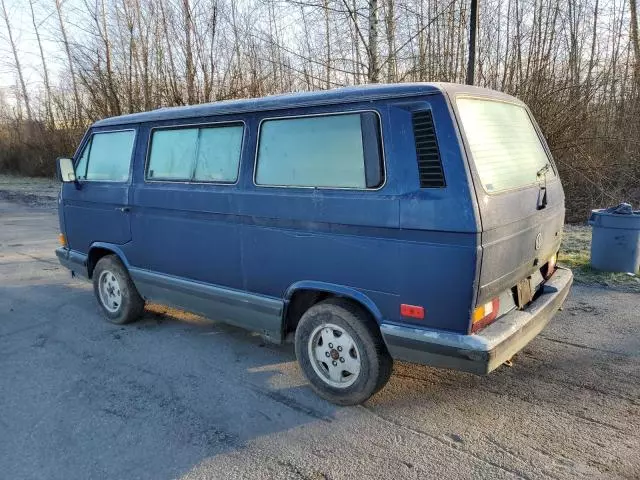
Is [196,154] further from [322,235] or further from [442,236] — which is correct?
[442,236]

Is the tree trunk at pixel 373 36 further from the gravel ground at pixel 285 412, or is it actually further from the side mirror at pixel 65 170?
the gravel ground at pixel 285 412

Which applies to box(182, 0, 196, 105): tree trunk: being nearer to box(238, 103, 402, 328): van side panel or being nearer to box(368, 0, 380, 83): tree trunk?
box(368, 0, 380, 83): tree trunk

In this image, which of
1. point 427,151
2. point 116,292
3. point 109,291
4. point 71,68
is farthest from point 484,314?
point 71,68

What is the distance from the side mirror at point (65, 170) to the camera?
5090 mm

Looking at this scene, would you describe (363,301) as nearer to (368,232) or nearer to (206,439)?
(368,232)

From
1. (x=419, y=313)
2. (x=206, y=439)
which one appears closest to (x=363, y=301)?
(x=419, y=313)

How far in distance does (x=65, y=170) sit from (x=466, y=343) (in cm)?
447

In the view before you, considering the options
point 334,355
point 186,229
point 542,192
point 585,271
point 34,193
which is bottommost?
point 585,271

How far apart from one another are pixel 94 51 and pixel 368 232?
2072cm

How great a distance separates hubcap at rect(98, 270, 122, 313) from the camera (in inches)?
197

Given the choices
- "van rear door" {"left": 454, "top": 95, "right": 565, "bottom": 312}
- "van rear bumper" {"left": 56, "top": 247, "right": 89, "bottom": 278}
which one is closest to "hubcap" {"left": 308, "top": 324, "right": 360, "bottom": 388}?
"van rear door" {"left": 454, "top": 95, "right": 565, "bottom": 312}

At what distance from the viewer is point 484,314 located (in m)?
2.92

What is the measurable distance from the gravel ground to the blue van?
384 mm

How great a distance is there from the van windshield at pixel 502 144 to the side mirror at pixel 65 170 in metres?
4.18
